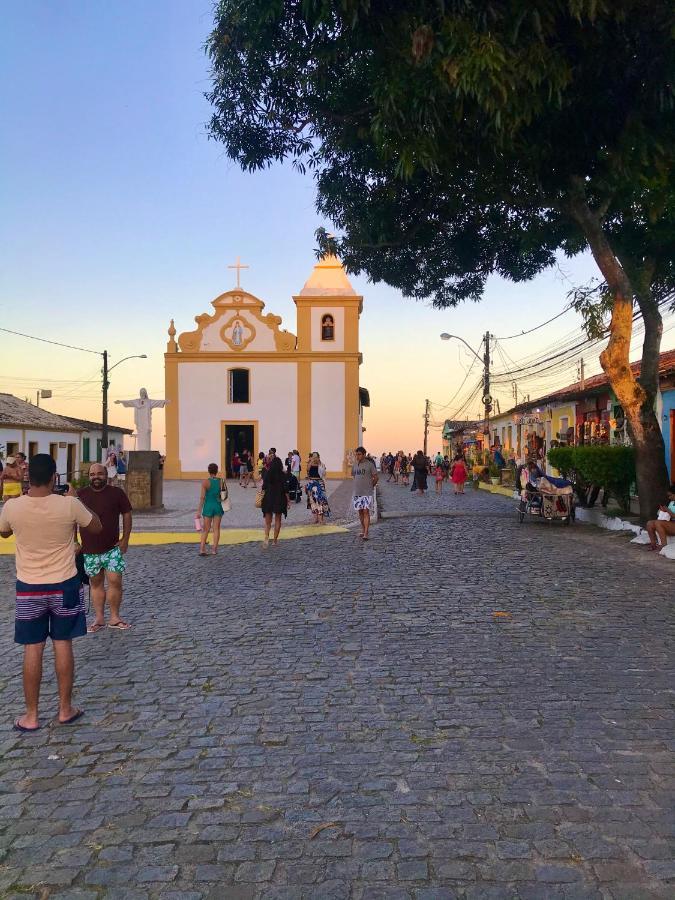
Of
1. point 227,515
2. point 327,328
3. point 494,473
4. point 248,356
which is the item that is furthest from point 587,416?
point 248,356

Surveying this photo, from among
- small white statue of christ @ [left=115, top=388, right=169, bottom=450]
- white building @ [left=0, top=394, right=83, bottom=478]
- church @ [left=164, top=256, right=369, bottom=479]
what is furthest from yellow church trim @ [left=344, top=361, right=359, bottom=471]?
small white statue of christ @ [left=115, top=388, right=169, bottom=450]

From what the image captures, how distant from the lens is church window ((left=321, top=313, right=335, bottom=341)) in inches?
1443

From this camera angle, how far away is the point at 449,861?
2.76m

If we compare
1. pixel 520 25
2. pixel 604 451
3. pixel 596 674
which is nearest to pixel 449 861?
pixel 596 674

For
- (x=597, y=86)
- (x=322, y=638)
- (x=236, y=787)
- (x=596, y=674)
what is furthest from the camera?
(x=597, y=86)

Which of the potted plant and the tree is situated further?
the potted plant

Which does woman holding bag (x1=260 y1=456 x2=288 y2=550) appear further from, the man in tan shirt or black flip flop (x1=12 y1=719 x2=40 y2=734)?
black flip flop (x1=12 y1=719 x2=40 y2=734)

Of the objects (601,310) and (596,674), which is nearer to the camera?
(596,674)

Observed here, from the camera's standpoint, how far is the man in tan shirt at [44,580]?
420cm

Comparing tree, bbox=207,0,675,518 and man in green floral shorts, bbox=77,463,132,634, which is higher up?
tree, bbox=207,0,675,518

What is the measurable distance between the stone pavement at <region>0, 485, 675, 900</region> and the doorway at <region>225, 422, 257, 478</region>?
30.0 metres

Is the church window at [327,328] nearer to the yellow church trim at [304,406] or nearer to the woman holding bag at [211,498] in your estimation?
the yellow church trim at [304,406]

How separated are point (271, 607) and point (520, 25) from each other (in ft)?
19.6

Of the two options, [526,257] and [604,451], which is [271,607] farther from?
[526,257]
